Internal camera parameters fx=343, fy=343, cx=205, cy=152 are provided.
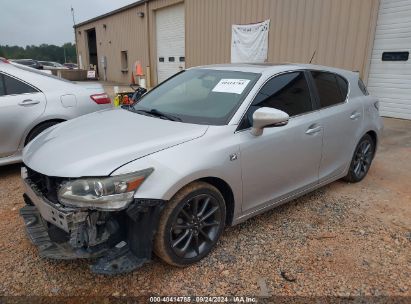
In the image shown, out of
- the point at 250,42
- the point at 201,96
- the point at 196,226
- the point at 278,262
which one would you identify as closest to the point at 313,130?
the point at 201,96

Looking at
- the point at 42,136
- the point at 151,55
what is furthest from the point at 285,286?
the point at 151,55

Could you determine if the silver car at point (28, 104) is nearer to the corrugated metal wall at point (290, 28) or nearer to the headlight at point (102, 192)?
the headlight at point (102, 192)

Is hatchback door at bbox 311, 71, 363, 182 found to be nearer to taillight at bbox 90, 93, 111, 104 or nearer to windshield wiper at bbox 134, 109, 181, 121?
windshield wiper at bbox 134, 109, 181, 121

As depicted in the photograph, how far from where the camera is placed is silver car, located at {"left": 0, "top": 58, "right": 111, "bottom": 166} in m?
4.17

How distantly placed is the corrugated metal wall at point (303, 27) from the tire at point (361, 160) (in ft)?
15.8

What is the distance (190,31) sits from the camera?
1397 centimetres

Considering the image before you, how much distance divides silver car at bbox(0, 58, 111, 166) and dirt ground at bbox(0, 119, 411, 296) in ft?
2.58

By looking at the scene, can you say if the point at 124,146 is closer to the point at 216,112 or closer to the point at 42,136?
the point at 216,112

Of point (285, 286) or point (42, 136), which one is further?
point (42, 136)

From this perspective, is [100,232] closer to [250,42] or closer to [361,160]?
[361,160]

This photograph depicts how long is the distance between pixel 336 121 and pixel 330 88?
0.39 m

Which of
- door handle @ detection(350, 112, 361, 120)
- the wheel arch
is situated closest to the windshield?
the wheel arch

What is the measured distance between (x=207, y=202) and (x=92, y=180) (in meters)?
0.86

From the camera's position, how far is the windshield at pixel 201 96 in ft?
9.36
